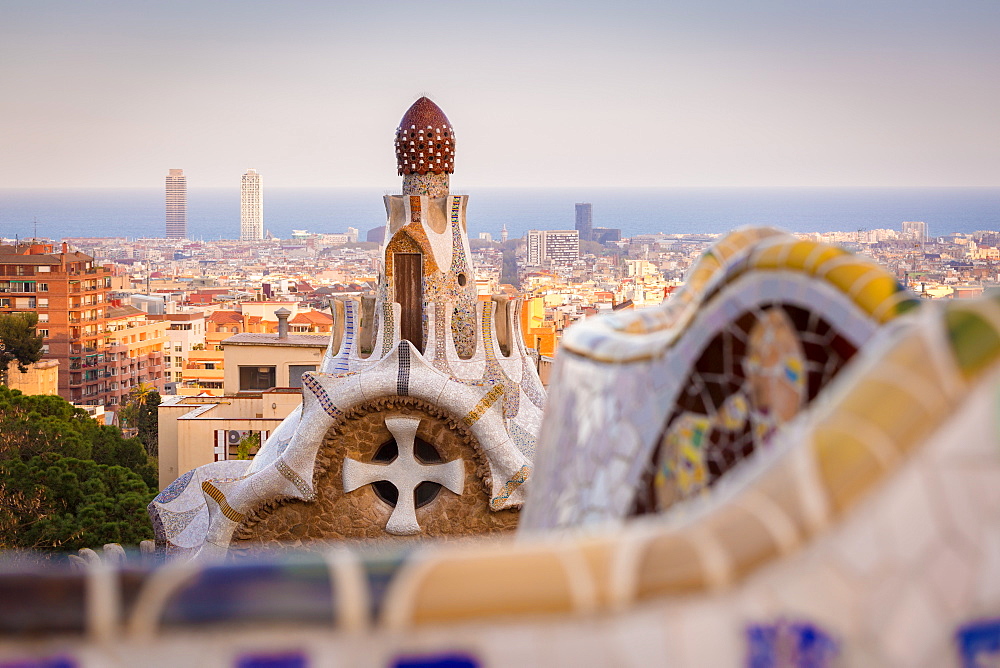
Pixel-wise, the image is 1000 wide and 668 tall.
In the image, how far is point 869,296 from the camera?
1.50 metres

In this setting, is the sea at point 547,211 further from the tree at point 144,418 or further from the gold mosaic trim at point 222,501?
the tree at point 144,418

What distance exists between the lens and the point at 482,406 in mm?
6535

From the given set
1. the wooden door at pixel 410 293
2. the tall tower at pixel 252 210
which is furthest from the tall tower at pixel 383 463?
the tall tower at pixel 252 210

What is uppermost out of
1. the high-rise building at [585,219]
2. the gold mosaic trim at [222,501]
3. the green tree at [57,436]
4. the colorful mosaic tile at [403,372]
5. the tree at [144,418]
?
the high-rise building at [585,219]

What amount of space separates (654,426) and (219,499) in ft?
16.3

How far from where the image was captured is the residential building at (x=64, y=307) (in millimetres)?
43000

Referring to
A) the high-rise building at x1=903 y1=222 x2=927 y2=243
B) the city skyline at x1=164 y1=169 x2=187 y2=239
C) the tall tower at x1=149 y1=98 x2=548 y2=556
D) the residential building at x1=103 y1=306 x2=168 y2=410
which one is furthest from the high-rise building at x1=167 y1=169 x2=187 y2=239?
the tall tower at x1=149 y1=98 x2=548 y2=556

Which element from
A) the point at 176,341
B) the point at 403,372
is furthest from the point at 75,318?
the point at 403,372

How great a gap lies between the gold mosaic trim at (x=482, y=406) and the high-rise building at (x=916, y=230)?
56.6 feet

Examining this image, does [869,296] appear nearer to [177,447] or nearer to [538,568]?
[538,568]

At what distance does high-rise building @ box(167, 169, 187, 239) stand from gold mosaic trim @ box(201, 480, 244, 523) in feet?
338

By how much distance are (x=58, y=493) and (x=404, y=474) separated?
7.45 m

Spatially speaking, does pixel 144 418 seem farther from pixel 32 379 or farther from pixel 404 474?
pixel 404 474

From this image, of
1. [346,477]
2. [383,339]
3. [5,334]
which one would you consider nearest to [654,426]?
[346,477]
